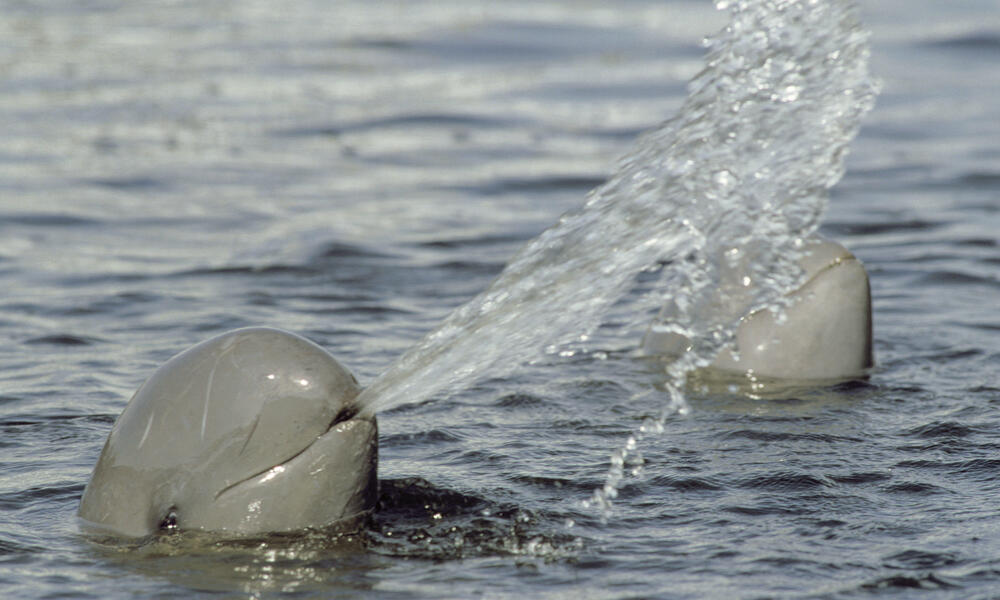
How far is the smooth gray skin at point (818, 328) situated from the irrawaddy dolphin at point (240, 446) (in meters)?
2.78

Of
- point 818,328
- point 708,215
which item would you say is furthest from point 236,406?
point 818,328

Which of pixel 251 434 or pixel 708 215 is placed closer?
pixel 251 434

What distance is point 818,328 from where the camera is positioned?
7.15 metres

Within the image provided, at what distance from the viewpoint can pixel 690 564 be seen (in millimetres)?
4852

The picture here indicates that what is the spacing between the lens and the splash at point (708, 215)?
234 inches

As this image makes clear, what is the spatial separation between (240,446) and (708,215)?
312 centimetres

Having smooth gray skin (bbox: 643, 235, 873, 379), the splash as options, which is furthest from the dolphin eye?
smooth gray skin (bbox: 643, 235, 873, 379)

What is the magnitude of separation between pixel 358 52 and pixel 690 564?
580 inches

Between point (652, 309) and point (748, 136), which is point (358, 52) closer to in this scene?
point (652, 309)

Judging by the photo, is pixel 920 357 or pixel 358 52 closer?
pixel 920 357

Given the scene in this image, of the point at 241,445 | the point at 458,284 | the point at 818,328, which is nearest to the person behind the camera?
the point at 241,445

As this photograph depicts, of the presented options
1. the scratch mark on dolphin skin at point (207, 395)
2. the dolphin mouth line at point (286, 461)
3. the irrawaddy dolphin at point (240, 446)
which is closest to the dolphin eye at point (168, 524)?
the irrawaddy dolphin at point (240, 446)

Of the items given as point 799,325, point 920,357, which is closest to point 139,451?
point 799,325

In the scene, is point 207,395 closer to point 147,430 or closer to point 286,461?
point 147,430
